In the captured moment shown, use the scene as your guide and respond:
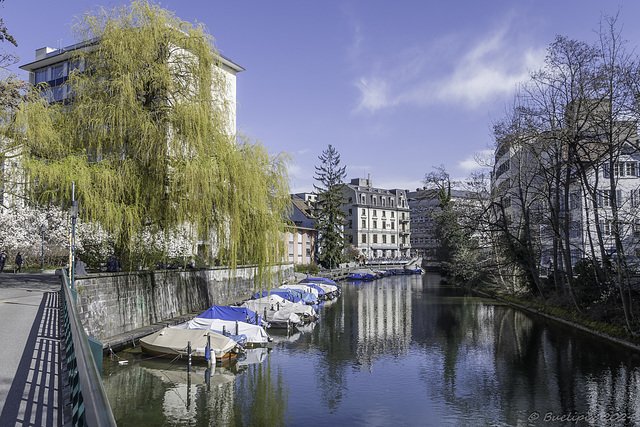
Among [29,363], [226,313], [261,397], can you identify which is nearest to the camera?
[29,363]

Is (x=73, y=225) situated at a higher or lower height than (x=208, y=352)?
higher

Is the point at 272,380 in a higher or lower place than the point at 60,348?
lower

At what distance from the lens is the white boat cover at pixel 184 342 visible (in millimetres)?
21969

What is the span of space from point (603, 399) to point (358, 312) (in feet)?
84.5

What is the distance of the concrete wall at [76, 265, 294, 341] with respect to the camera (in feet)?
69.8

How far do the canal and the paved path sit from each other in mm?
3736

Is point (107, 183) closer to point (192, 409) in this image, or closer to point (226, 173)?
point (226, 173)

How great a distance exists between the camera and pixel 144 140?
22250 mm

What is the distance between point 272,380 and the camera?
20.0 m

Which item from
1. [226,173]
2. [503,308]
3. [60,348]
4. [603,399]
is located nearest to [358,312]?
[503,308]

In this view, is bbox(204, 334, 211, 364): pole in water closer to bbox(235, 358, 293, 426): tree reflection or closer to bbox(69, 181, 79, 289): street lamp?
bbox(235, 358, 293, 426): tree reflection

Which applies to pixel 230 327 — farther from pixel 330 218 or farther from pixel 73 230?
pixel 330 218

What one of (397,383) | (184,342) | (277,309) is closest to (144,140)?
(184,342)

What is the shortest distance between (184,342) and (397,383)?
973 cm
